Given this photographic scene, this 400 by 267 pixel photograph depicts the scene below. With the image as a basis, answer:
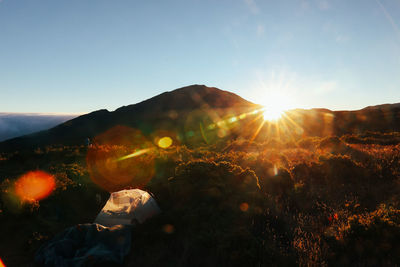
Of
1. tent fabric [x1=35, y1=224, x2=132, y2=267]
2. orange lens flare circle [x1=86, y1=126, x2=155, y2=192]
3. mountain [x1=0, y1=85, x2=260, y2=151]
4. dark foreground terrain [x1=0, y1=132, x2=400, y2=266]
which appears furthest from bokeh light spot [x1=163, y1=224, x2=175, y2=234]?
mountain [x1=0, y1=85, x2=260, y2=151]

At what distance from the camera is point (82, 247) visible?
16.2ft

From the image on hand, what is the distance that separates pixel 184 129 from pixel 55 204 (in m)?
70.7

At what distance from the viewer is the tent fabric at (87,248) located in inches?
178

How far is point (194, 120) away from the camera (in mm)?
84250

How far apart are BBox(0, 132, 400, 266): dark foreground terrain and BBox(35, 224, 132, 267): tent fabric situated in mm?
360

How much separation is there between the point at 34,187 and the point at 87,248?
4947 mm

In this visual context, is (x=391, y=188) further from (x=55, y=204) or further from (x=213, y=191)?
(x=55, y=204)

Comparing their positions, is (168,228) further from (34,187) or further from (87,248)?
(34,187)

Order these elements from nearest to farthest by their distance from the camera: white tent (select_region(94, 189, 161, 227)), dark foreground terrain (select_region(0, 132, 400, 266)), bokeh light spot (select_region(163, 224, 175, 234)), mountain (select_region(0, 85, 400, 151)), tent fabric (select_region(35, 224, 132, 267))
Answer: tent fabric (select_region(35, 224, 132, 267)) < dark foreground terrain (select_region(0, 132, 400, 266)) < bokeh light spot (select_region(163, 224, 175, 234)) < white tent (select_region(94, 189, 161, 227)) < mountain (select_region(0, 85, 400, 151))

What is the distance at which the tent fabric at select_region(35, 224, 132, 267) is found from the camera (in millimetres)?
4512

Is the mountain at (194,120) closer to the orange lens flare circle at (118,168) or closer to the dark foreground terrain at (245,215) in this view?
the orange lens flare circle at (118,168)

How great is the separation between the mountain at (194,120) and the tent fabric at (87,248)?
5039 centimetres

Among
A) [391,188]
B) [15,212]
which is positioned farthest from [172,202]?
[391,188]

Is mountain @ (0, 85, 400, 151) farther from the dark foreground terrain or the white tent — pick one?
the white tent
